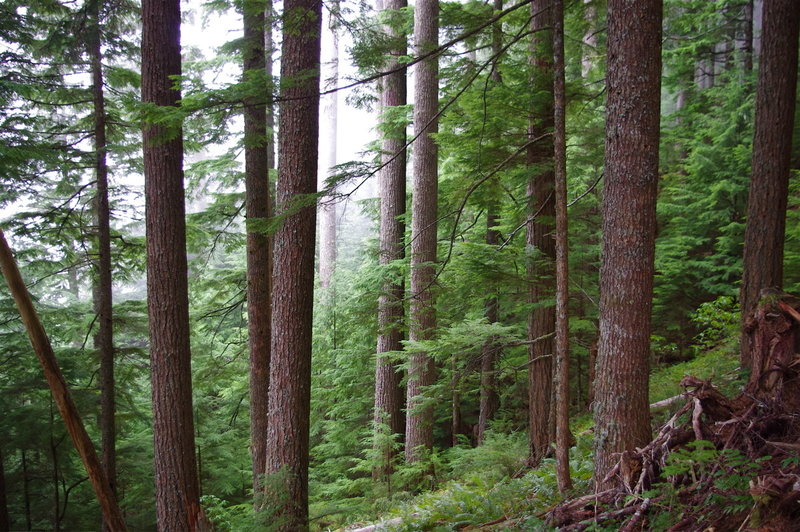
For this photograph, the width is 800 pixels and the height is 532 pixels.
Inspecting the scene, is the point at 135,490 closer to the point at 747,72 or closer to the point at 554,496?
the point at 554,496

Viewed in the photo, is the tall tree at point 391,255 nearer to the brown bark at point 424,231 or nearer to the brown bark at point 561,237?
the brown bark at point 424,231

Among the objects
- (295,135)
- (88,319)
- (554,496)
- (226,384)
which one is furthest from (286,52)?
(226,384)

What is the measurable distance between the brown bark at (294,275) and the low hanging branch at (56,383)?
7.40ft

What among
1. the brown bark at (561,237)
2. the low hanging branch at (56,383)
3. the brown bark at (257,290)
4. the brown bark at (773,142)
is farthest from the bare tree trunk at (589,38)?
the low hanging branch at (56,383)

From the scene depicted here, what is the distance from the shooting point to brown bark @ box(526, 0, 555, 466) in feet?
20.6

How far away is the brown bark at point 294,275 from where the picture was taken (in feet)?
18.6

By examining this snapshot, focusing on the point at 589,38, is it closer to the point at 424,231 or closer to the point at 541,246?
the point at 424,231

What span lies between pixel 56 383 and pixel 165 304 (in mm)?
2582

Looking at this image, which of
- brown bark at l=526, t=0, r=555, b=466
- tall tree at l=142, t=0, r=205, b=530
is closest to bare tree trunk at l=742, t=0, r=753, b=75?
brown bark at l=526, t=0, r=555, b=466

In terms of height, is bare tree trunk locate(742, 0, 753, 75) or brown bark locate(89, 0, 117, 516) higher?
bare tree trunk locate(742, 0, 753, 75)

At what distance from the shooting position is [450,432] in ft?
42.5

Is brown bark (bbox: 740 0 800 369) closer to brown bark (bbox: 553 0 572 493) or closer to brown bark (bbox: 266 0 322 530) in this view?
brown bark (bbox: 553 0 572 493)

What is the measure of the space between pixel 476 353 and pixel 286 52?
15.0 ft

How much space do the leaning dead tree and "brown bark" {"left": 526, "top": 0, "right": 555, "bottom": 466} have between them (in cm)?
224
